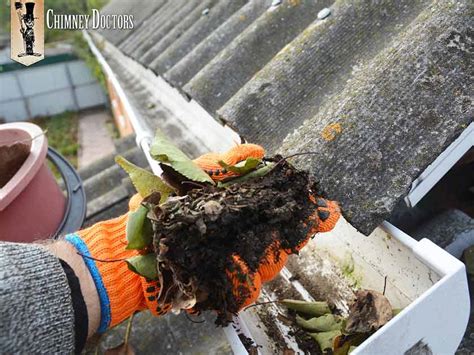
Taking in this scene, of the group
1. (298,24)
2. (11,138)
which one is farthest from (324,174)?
(11,138)

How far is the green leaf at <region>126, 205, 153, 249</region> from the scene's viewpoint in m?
1.05

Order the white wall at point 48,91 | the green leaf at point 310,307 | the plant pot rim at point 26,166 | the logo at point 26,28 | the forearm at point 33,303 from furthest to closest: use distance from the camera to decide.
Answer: the white wall at point 48,91, the logo at point 26,28, the plant pot rim at point 26,166, the green leaf at point 310,307, the forearm at point 33,303

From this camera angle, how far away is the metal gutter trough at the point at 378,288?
1.05 meters

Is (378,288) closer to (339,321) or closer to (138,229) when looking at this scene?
(339,321)

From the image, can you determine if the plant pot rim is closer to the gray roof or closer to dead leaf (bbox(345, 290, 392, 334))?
the gray roof

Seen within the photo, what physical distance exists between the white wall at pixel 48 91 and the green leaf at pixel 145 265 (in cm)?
1354

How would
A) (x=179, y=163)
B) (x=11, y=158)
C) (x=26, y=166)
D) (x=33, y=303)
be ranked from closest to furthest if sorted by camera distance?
(x=33, y=303), (x=179, y=163), (x=26, y=166), (x=11, y=158)

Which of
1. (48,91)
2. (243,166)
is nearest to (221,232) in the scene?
(243,166)

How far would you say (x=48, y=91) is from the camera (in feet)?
A: 44.9

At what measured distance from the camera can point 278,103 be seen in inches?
68.2

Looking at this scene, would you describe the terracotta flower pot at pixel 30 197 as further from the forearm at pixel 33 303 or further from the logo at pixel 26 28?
the logo at pixel 26 28

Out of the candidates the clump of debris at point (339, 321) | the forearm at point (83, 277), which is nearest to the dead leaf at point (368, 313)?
the clump of debris at point (339, 321)

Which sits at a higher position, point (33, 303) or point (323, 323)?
point (33, 303)

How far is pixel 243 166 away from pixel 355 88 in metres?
0.47
